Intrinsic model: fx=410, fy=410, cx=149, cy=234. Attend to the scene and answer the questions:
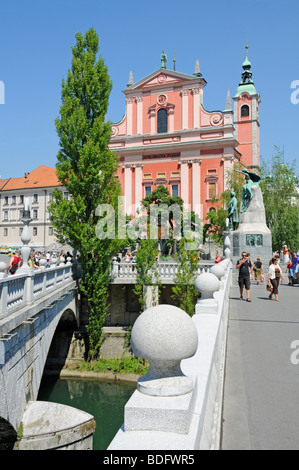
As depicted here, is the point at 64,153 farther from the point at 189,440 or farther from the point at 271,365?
the point at 189,440

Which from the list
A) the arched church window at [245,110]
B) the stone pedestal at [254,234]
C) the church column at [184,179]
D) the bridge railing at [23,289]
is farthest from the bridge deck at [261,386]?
the arched church window at [245,110]

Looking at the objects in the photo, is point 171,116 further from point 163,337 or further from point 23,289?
point 163,337

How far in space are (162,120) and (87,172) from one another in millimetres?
34137

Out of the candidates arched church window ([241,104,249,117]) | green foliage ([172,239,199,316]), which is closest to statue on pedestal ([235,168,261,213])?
green foliage ([172,239,199,316])

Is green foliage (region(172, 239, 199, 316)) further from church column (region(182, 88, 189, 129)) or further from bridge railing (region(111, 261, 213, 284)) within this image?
church column (region(182, 88, 189, 129))

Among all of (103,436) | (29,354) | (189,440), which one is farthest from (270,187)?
(189,440)

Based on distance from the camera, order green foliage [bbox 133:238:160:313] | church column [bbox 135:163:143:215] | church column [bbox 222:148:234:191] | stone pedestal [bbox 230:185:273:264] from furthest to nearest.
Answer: church column [bbox 135:163:143:215]
church column [bbox 222:148:234:191]
stone pedestal [bbox 230:185:273:264]
green foliage [bbox 133:238:160:313]

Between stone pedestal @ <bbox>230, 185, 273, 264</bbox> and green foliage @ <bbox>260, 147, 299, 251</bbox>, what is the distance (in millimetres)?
11997

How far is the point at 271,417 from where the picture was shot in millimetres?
4074

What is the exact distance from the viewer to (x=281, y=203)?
1438 inches

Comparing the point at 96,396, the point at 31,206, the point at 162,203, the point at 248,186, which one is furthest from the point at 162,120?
the point at 96,396

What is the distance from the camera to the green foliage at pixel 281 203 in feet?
116

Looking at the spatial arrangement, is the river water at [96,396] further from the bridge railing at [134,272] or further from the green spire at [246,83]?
the green spire at [246,83]

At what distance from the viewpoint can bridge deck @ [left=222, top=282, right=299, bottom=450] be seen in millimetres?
3625
